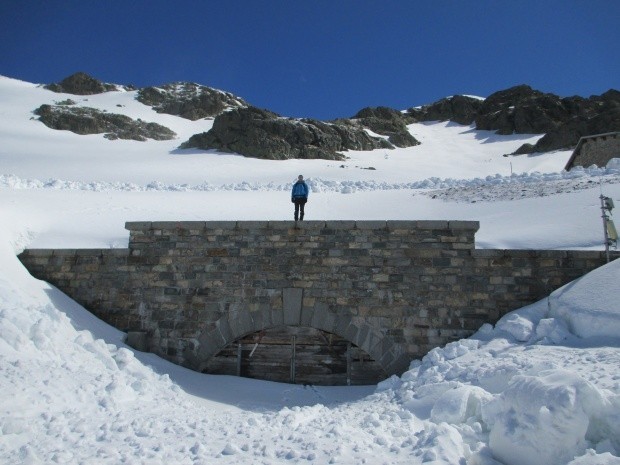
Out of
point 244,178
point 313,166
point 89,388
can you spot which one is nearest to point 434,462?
point 89,388

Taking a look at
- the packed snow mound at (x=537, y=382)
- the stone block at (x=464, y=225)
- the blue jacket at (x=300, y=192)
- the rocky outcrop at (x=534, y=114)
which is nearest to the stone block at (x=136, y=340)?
the blue jacket at (x=300, y=192)

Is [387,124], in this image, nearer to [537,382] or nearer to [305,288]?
[305,288]

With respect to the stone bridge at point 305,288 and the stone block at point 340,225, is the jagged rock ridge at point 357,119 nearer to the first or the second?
the stone bridge at point 305,288

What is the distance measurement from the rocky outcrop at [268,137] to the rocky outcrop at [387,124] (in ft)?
→ 41.2

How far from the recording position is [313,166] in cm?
4256

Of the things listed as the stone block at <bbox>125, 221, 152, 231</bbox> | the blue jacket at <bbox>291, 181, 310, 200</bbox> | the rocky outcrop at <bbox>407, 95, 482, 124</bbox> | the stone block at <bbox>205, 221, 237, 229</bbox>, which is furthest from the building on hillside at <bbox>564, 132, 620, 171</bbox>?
the rocky outcrop at <bbox>407, 95, 482, 124</bbox>

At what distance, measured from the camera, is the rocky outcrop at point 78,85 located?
7025 cm

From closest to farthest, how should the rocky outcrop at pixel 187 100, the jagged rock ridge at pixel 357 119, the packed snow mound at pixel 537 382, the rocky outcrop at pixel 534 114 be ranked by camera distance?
the packed snow mound at pixel 537 382
the jagged rock ridge at pixel 357 119
the rocky outcrop at pixel 534 114
the rocky outcrop at pixel 187 100

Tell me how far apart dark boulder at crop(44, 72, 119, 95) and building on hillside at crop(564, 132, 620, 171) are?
68176 millimetres

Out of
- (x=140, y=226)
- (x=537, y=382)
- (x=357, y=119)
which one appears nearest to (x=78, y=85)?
(x=357, y=119)

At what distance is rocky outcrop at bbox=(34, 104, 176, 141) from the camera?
5584 centimetres

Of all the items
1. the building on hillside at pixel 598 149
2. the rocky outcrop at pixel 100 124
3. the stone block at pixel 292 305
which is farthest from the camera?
the rocky outcrop at pixel 100 124

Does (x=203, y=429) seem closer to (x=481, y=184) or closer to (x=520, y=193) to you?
(x=520, y=193)

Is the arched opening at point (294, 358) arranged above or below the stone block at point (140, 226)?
below
